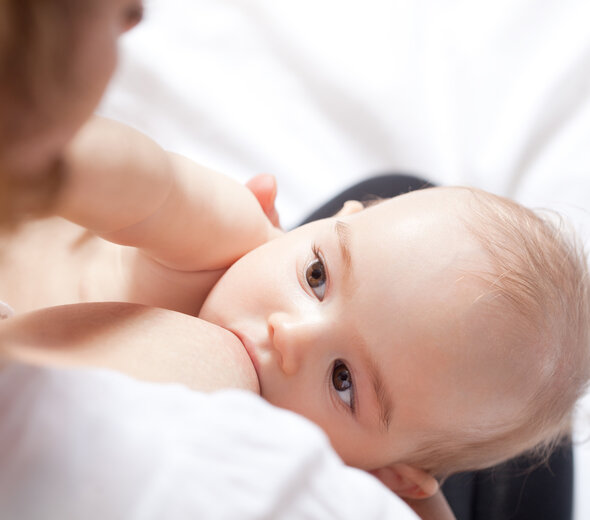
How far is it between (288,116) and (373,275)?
2.70 ft

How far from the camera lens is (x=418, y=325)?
0.77 meters

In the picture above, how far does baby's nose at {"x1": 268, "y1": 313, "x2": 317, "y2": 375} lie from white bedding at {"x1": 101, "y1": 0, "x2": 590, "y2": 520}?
66cm

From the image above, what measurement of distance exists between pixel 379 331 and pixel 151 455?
39 cm

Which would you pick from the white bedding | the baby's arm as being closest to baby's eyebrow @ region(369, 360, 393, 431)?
the baby's arm

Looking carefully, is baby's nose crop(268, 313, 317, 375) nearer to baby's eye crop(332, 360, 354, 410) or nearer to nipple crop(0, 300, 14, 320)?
baby's eye crop(332, 360, 354, 410)

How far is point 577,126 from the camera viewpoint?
1.47 m

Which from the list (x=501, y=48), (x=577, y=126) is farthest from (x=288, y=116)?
(x=577, y=126)

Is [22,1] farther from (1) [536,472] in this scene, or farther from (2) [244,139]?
(2) [244,139]

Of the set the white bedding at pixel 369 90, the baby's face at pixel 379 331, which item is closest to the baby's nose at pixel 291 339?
the baby's face at pixel 379 331

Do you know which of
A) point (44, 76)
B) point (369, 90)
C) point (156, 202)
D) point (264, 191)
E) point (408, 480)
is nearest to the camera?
point (44, 76)

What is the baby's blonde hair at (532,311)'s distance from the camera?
2.60ft

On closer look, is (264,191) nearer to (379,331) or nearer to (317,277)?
(317,277)

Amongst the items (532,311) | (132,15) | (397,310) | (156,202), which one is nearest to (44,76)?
(132,15)

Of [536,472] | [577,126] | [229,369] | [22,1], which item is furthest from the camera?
[577,126]
